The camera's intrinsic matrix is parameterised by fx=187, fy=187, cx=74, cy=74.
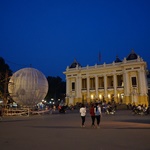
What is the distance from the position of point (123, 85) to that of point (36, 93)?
37.5 meters

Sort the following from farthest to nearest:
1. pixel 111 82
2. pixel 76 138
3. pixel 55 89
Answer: pixel 55 89, pixel 111 82, pixel 76 138

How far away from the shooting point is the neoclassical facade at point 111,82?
5253 centimetres

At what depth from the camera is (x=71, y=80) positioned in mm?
64312

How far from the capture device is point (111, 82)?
6147cm

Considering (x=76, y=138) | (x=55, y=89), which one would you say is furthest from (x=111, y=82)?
(x=76, y=138)

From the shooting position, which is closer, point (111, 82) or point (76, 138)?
point (76, 138)

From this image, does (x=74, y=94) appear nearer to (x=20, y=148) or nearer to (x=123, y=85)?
(x=123, y=85)

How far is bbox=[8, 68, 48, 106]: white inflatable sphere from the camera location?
2317 cm

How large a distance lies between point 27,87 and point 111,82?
42301 mm

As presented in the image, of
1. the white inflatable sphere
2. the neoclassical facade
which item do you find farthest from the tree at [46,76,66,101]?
the white inflatable sphere

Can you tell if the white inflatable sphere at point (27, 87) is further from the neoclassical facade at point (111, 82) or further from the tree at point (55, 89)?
the tree at point (55, 89)

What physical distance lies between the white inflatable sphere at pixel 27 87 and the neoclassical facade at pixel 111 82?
3447 centimetres

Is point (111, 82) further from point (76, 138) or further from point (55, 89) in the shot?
point (76, 138)

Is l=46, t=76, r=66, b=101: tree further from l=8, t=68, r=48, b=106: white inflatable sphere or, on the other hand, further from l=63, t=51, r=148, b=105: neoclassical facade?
l=8, t=68, r=48, b=106: white inflatable sphere
